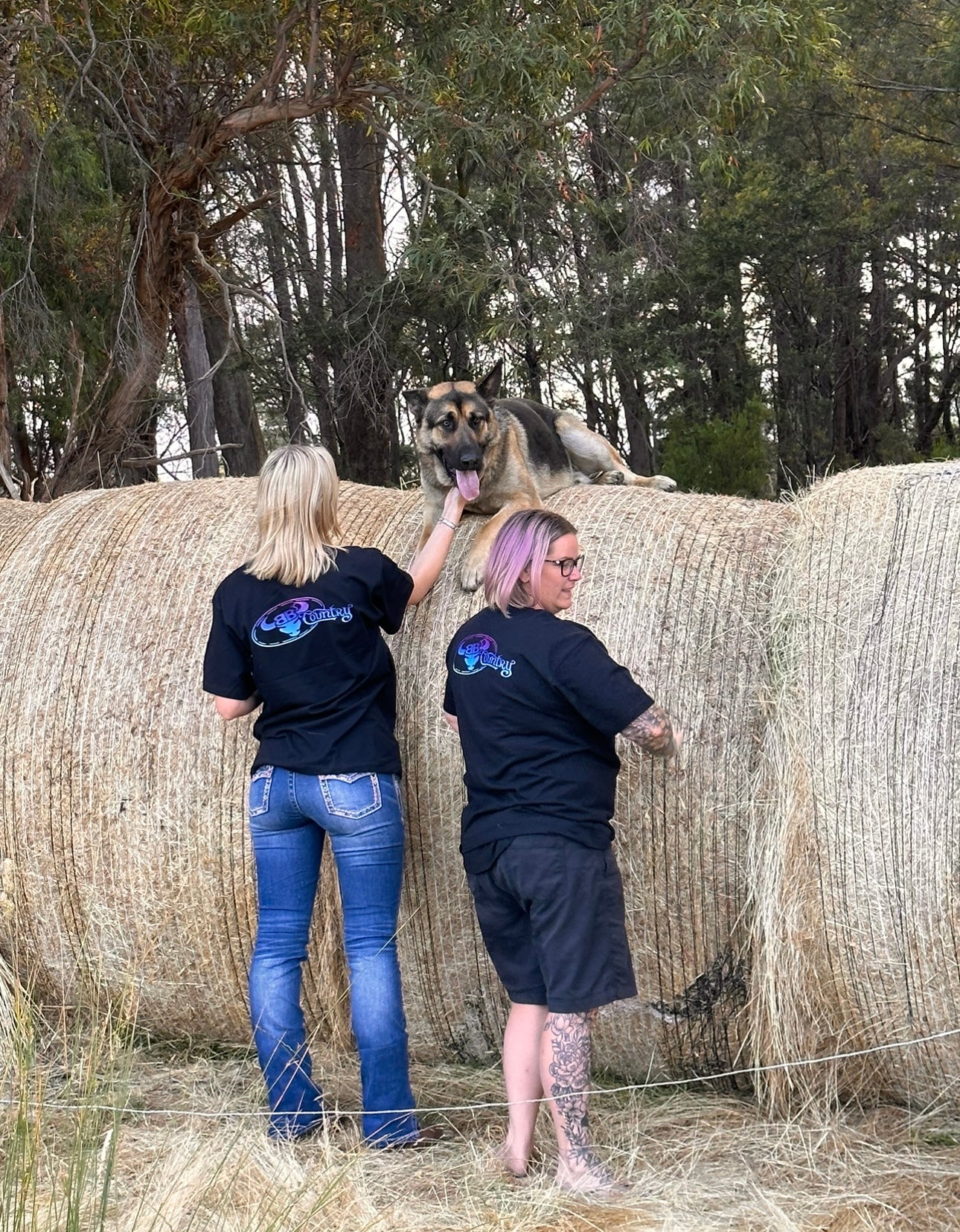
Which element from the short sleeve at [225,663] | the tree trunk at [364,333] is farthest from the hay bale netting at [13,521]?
the tree trunk at [364,333]

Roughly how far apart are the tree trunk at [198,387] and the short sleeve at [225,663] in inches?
386

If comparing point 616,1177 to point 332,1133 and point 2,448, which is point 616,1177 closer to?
point 332,1133

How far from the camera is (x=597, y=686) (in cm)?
379

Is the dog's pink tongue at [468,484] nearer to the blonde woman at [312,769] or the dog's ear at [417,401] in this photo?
the dog's ear at [417,401]

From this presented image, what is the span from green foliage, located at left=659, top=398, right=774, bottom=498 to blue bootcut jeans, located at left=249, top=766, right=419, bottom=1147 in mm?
10017

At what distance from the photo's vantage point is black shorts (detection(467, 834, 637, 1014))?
3795mm

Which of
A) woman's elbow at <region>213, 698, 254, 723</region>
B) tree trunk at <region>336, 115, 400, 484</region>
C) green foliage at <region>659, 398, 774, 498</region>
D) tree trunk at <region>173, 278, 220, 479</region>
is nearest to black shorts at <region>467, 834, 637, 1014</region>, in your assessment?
woman's elbow at <region>213, 698, 254, 723</region>

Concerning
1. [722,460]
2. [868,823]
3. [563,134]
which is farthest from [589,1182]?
[722,460]

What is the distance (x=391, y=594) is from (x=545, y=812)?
100 cm

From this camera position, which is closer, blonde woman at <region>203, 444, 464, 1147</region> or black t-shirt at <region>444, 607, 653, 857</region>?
black t-shirt at <region>444, 607, 653, 857</region>

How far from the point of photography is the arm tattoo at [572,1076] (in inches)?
150

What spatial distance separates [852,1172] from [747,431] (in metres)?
11.4

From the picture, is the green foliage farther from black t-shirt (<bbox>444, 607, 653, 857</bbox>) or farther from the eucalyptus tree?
black t-shirt (<bbox>444, 607, 653, 857</bbox>)

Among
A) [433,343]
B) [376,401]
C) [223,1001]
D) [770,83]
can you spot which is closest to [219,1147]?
[223,1001]
